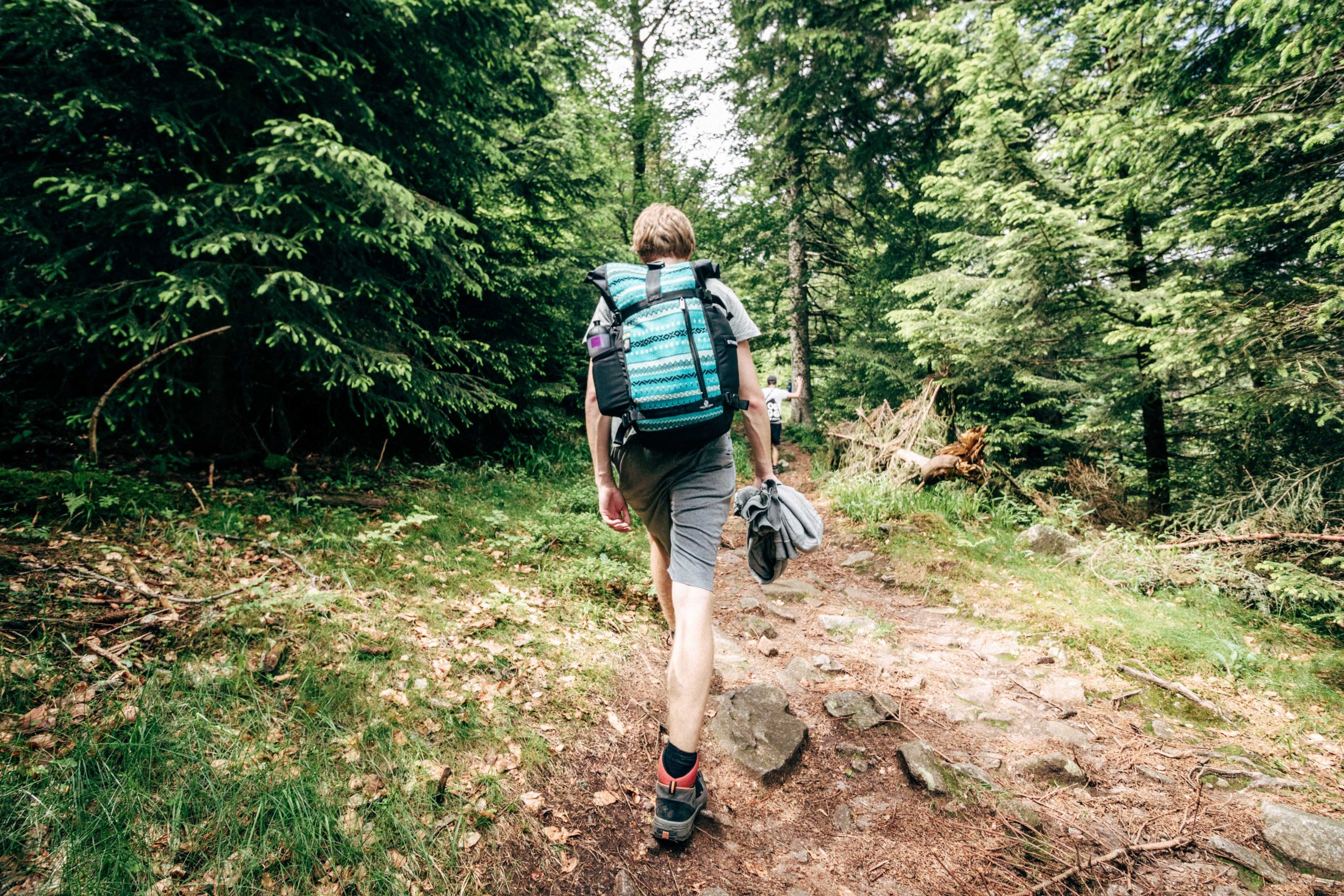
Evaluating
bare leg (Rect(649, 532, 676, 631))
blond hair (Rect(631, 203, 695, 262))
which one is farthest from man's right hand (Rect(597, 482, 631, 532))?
blond hair (Rect(631, 203, 695, 262))

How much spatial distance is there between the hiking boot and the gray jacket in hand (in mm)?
822

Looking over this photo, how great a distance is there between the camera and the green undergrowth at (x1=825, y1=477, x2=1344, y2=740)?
3459mm

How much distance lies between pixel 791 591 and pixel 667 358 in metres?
3.42

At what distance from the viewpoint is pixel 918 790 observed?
246 centimetres

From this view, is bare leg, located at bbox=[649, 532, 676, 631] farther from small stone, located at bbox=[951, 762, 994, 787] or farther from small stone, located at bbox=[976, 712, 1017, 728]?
small stone, located at bbox=[976, 712, 1017, 728]

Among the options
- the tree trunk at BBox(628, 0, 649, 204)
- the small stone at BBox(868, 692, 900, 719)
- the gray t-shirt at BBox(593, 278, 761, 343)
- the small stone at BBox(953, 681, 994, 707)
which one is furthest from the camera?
the tree trunk at BBox(628, 0, 649, 204)

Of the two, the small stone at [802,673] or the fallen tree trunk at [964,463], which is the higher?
the fallen tree trunk at [964,463]

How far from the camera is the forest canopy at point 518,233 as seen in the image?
3.83m

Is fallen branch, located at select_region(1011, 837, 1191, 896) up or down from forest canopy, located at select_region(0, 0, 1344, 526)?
down

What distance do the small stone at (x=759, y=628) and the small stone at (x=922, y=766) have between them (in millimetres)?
1281

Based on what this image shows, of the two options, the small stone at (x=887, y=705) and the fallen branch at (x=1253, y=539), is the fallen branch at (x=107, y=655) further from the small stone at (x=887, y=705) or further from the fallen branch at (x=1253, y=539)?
the fallen branch at (x=1253, y=539)

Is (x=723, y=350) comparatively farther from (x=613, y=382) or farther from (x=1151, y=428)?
(x=1151, y=428)

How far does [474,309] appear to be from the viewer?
23.6ft

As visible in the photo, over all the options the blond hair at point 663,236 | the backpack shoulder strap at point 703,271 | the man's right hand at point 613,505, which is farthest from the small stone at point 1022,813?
the blond hair at point 663,236
